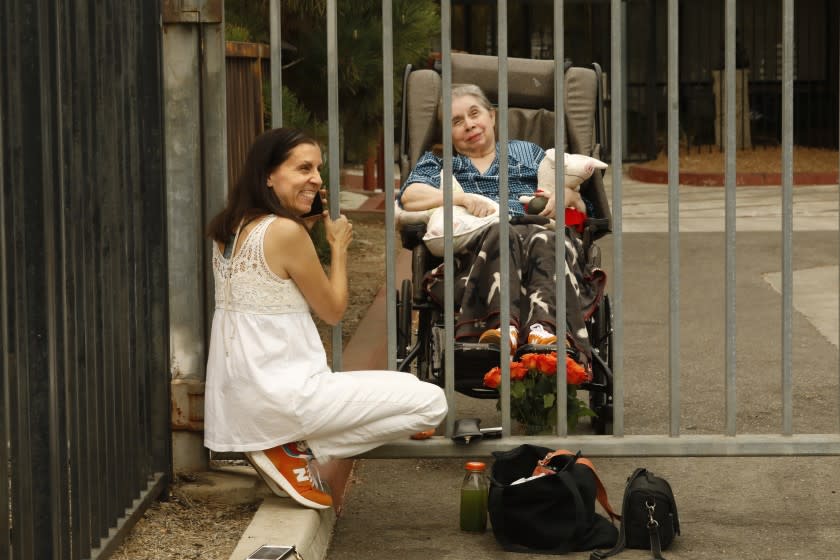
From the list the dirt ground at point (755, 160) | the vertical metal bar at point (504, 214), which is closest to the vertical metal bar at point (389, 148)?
the vertical metal bar at point (504, 214)

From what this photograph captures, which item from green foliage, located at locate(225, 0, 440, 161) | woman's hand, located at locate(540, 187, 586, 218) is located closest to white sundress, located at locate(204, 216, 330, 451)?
woman's hand, located at locate(540, 187, 586, 218)

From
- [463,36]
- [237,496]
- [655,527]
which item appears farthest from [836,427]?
[463,36]

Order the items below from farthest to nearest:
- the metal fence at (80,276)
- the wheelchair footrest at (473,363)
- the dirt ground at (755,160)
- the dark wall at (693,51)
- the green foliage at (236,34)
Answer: the dark wall at (693,51) → the dirt ground at (755,160) → the green foliage at (236,34) → the wheelchair footrest at (473,363) → the metal fence at (80,276)

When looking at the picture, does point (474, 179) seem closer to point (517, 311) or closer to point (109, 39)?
point (517, 311)

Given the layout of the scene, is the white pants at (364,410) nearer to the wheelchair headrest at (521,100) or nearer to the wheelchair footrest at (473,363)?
the wheelchair footrest at (473,363)

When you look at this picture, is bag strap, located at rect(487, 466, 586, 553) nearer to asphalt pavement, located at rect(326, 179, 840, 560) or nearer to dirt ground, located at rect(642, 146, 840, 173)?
asphalt pavement, located at rect(326, 179, 840, 560)

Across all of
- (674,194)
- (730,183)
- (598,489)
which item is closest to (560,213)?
(674,194)

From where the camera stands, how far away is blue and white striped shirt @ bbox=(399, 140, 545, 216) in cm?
625

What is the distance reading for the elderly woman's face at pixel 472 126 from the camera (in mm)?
6316

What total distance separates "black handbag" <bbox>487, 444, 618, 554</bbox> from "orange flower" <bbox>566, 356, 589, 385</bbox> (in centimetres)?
42

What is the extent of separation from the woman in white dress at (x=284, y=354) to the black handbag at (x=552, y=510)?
1.18ft

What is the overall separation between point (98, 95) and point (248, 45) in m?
1.61

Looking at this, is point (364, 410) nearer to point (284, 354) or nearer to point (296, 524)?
point (284, 354)

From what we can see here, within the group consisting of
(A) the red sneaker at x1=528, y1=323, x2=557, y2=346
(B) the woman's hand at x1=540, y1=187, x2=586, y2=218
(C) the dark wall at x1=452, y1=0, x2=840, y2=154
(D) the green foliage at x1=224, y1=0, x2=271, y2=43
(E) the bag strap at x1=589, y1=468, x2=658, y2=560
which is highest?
(C) the dark wall at x1=452, y1=0, x2=840, y2=154
